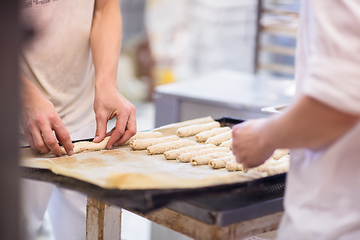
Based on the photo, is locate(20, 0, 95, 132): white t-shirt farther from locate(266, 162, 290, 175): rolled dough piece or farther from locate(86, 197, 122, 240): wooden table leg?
locate(266, 162, 290, 175): rolled dough piece

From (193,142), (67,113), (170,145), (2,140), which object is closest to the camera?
(2,140)

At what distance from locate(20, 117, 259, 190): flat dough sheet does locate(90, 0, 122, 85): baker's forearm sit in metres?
0.39

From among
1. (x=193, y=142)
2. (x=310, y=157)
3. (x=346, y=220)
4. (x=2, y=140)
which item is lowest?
(x=193, y=142)

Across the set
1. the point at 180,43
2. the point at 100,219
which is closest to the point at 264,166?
the point at 100,219

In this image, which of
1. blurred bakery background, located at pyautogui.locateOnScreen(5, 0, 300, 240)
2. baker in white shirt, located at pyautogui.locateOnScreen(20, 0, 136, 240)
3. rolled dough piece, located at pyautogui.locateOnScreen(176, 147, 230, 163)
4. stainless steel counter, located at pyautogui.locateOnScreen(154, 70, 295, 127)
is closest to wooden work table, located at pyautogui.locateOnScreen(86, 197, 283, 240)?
→ rolled dough piece, located at pyautogui.locateOnScreen(176, 147, 230, 163)

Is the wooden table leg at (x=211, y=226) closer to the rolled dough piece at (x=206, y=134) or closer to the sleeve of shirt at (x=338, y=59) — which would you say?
the sleeve of shirt at (x=338, y=59)

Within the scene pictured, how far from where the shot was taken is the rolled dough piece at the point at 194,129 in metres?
1.81

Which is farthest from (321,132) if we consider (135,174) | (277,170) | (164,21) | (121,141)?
(164,21)

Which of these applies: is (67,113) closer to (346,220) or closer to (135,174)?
(135,174)

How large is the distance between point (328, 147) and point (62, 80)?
54.1 inches

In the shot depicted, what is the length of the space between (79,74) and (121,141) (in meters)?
0.55

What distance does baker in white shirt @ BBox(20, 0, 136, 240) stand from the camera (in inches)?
64.8

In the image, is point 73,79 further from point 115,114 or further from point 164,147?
point 164,147

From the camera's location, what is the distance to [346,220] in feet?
2.93
